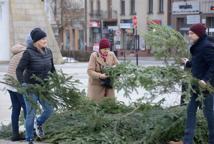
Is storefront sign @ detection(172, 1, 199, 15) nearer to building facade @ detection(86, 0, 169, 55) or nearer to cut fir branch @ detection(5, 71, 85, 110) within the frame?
building facade @ detection(86, 0, 169, 55)

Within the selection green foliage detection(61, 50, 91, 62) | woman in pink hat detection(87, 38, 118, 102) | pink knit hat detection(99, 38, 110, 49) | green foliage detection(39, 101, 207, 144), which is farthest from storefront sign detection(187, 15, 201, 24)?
green foliage detection(39, 101, 207, 144)

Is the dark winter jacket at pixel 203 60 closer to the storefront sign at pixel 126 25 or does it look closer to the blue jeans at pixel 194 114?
the blue jeans at pixel 194 114

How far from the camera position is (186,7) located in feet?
195

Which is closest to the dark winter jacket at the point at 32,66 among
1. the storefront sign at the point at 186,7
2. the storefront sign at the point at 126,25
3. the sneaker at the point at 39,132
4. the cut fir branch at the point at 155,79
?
the sneaker at the point at 39,132

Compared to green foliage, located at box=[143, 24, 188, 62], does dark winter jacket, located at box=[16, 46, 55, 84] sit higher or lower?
lower

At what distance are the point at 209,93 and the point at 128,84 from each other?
44.3 inches

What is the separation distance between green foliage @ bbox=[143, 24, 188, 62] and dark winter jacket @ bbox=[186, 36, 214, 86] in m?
0.54

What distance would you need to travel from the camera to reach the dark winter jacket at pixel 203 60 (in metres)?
7.11

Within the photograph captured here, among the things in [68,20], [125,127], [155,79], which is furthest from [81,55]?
[155,79]

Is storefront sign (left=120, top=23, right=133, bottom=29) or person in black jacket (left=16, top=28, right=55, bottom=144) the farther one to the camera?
storefront sign (left=120, top=23, right=133, bottom=29)

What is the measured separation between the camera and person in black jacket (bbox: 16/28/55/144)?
772 cm

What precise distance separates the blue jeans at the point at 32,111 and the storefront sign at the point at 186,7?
51.8 meters

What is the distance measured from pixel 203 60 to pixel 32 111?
2.38m

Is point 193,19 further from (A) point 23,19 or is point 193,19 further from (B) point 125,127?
(B) point 125,127
